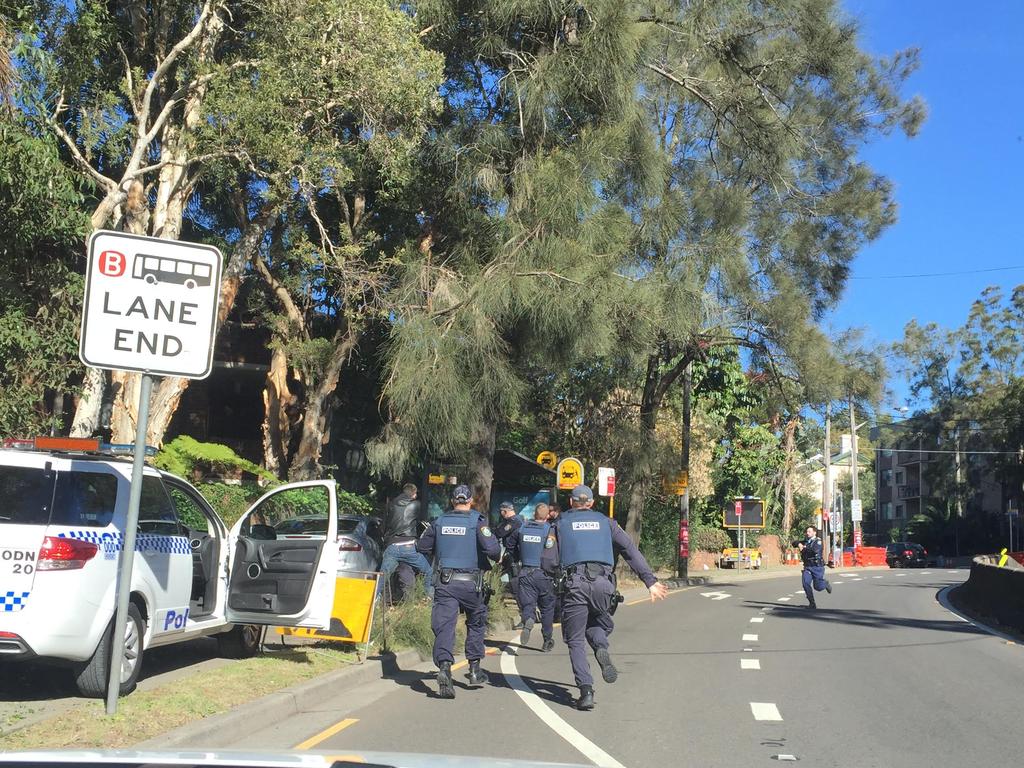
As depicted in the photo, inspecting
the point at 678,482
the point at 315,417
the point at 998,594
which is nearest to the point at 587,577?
the point at 315,417

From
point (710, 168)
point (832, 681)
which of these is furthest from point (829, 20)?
point (832, 681)

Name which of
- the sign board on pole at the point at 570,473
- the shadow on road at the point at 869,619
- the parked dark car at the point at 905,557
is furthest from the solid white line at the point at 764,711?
the parked dark car at the point at 905,557

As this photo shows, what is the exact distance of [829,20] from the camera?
A: 775 inches

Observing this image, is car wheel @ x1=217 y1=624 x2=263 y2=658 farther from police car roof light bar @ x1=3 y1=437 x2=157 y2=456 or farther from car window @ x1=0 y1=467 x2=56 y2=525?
car window @ x1=0 y1=467 x2=56 y2=525

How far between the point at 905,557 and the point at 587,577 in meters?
54.5

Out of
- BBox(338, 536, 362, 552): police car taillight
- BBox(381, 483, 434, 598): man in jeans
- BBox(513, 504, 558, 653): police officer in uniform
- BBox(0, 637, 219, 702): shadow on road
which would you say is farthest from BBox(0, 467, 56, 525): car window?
BBox(338, 536, 362, 552): police car taillight

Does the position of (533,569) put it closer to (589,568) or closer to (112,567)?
(589,568)

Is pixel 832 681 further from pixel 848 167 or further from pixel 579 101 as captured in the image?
pixel 848 167

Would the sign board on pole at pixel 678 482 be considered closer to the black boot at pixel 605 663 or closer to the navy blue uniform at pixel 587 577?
the navy blue uniform at pixel 587 577

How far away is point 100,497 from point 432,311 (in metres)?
8.69

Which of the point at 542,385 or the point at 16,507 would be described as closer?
the point at 16,507

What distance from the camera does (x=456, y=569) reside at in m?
8.63

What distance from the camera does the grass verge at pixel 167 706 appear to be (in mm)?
5934

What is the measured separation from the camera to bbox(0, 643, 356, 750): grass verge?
5.93 metres
